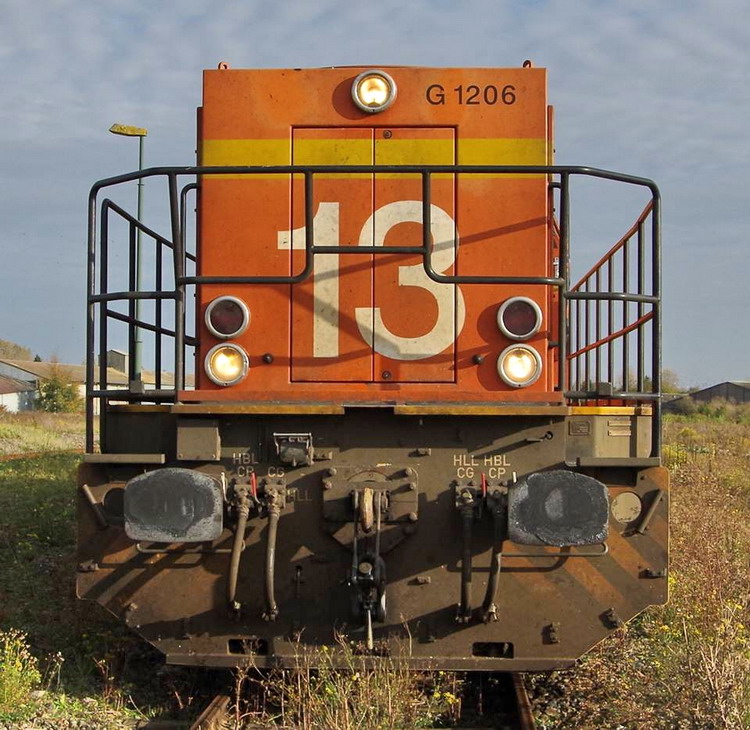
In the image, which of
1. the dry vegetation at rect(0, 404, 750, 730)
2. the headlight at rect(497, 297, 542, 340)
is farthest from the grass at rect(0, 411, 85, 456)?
the headlight at rect(497, 297, 542, 340)

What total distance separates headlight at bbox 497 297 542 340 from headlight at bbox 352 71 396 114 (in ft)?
4.69

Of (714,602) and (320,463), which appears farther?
(714,602)

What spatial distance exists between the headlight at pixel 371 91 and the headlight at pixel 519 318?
1428mm

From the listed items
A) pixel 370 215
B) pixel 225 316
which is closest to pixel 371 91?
pixel 370 215

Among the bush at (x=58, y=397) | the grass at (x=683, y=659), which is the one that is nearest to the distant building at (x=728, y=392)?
the bush at (x=58, y=397)

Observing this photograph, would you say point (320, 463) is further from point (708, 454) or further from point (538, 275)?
point (708, 454)

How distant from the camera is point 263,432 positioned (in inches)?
207

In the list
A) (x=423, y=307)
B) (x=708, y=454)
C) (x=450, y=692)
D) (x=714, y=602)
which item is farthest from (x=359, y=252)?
(x=708, y=454)

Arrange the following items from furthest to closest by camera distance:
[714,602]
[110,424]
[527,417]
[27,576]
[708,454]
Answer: [708,454] < [27,576] < [714,602] < [110,424] < [527,417]

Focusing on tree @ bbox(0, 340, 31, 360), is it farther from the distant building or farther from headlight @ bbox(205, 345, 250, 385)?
headlight @ bbox(205, 345, 250, 385)

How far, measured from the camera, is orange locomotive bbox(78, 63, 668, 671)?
505 cm

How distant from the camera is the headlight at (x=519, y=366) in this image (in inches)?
216

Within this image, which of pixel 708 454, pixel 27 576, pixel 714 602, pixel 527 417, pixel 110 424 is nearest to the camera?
pixel 527 417

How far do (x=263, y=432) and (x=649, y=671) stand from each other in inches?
108
